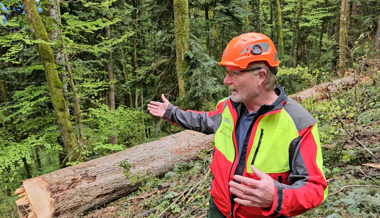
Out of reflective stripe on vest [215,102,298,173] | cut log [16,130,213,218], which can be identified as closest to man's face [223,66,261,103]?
reflective stripe on vest [215,102,298,173]

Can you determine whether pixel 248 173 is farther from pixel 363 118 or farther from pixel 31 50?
pixel 31 50

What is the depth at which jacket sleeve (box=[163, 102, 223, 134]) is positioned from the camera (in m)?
2.31

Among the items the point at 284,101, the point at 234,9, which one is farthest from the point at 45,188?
the point at 234,9

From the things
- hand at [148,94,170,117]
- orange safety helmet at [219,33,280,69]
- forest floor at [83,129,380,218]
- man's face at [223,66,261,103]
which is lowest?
forest floor at [83,129,380,218]

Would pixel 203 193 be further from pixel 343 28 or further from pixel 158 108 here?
pixel 343 28

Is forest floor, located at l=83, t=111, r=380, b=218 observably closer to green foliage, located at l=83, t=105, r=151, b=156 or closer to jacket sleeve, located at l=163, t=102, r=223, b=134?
jacket sleeve, located at l=163, t=102, r=223, b=134

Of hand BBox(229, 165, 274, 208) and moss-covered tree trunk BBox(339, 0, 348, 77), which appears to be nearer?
hand BBox(229, 165, 274, 208)

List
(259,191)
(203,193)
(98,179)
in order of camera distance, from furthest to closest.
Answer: (98,179) → (203,193) → (259,191)

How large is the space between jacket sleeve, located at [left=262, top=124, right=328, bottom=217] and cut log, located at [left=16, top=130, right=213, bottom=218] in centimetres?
354

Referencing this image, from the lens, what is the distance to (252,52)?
1.68 metres

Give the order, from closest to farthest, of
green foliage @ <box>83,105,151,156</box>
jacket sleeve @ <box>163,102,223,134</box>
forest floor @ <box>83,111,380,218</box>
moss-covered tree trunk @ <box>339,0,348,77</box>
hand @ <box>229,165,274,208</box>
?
hand @ <box>229,165,274,208</box>
jacket sleeve @ <box>163,102,223,134</box>
forest floor @ <box>83,111,380,218</box>
green foliage @ <box>83,105,151,156</box>
moss-covered tree trunk @ <box>339,0,348,77</box>

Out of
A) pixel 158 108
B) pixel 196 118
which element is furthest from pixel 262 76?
pixel 158 108

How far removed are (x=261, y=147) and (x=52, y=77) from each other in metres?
5.78

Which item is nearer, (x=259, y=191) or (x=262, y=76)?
(x=259, y=191)
